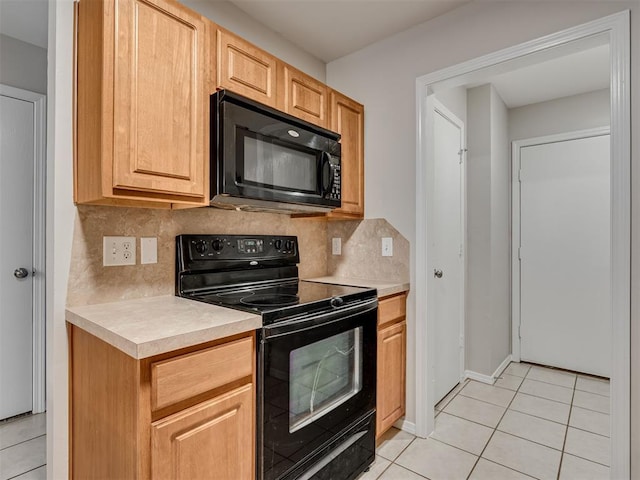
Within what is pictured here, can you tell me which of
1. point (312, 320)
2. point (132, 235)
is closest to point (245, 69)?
point (132, 235)

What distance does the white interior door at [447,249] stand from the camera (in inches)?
101

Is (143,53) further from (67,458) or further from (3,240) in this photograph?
(3,240)

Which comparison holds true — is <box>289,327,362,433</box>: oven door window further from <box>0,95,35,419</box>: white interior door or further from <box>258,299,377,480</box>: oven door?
<box>0,95,35,419</box>: white interior door

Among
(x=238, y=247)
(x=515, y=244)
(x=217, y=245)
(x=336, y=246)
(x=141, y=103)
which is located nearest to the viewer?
(x=141, y=103)

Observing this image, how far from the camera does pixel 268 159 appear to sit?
5.42 feet

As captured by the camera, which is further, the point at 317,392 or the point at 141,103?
the point at 317,392

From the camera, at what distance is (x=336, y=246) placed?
258cm

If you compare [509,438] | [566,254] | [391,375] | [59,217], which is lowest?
[509,438]

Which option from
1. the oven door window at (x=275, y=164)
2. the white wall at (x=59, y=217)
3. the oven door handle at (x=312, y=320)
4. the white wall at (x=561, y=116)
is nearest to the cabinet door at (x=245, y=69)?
the oven door window at (x=275, y=164)

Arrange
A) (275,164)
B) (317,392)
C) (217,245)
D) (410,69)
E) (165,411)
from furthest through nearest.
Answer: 1. (410,69)
2. (217,245)
3. (275,164)
4. (317,392)
5. (165,411)

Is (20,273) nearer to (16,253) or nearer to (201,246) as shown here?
(16,253)

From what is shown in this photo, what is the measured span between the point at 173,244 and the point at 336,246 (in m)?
1.19

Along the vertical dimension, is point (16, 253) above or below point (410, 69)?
below

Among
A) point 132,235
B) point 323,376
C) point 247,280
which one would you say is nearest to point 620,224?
point 323,376
